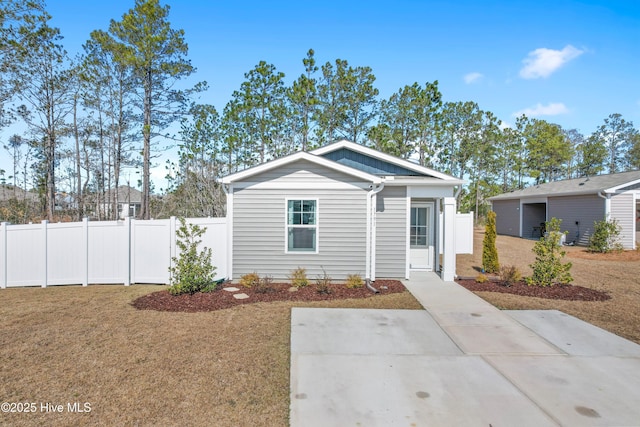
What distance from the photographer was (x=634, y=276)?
33.6 feet

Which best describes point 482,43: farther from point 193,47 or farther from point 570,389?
point 193,47

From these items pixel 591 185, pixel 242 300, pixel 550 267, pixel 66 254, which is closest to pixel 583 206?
pixel 591 185

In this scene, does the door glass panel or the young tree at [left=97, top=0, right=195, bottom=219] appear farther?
the young tree at [left=97, top=0, right=195, bottom=219]

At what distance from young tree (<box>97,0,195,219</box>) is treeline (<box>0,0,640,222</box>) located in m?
0.05

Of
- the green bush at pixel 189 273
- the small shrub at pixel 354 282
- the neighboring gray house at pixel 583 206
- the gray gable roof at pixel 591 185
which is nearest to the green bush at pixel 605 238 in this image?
the neighboring gray house at pixel 583 206

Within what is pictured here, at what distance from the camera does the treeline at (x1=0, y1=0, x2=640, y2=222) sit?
15961mm

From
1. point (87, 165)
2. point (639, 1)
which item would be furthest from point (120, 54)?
point (639, 1)

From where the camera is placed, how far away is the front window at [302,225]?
28.9ft

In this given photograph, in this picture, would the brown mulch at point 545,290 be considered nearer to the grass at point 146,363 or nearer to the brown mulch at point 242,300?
the brown mulch at point 242,300

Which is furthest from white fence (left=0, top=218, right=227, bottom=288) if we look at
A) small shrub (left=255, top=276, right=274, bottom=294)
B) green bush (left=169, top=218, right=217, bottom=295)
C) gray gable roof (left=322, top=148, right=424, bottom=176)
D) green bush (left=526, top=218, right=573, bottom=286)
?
green bush (left=526, top=218, right=573, bottom=286)

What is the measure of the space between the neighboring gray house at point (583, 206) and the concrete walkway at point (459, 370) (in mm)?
14187

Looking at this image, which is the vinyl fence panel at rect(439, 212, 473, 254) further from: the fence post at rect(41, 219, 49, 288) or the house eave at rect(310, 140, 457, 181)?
the fence post at rect(41, 219, 49, 288)

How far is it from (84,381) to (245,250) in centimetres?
528

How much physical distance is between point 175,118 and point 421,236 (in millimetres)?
14536
